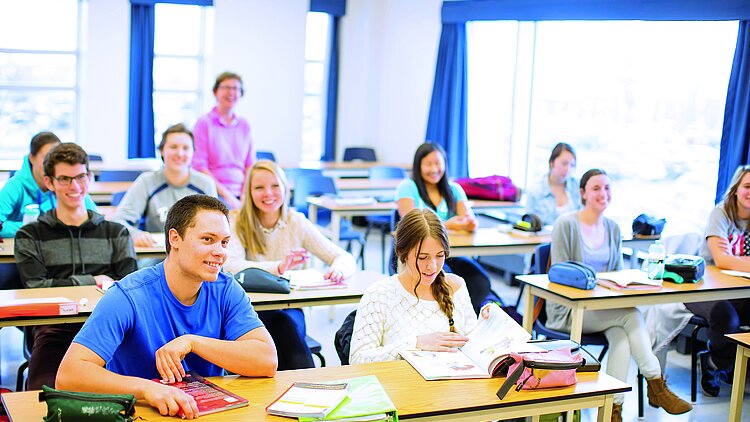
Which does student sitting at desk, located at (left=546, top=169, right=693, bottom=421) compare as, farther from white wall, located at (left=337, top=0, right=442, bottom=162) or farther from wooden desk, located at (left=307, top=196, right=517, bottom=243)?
white wall, located at (left=337, top=0, right=442, bottom=162)

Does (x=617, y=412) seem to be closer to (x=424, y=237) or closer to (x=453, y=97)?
(x=424, y=237)

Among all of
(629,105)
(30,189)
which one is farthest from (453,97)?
(30,189)

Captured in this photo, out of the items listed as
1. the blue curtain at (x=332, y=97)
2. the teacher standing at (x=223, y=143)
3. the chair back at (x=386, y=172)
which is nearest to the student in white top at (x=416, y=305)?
the teacher standing at (x=223, y=143)

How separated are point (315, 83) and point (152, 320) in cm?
762

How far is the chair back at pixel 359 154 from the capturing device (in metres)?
9.47

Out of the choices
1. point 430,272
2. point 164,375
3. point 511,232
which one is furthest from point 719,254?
point 164,375

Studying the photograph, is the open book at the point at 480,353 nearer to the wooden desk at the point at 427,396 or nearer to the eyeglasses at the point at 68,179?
the wooden desk at the point at 427,396

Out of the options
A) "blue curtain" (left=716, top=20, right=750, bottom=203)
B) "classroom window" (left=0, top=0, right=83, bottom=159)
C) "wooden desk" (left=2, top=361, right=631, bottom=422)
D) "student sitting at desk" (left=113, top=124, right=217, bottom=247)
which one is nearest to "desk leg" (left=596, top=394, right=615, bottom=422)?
"wooden desk" (left=2, top=361, right=631, bottom=422)

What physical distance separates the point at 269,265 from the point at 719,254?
2.49 m

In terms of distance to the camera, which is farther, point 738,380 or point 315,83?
point 315,83

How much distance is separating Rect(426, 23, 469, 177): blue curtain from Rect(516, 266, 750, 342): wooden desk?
164 inches

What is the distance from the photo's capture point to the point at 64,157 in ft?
12.0

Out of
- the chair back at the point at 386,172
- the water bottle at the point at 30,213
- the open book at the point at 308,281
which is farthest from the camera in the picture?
the chair back at the point at 386,172

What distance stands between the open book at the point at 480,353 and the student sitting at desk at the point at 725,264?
2078 mm
